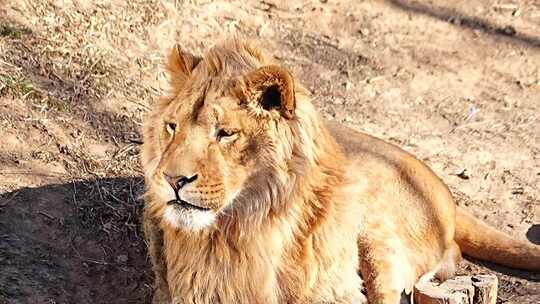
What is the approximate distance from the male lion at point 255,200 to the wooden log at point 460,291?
0.31 meters

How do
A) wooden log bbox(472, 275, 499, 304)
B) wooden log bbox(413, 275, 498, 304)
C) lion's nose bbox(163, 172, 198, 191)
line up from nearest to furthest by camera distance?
lion's nose bbox(163, 172, 198, 191), wooden log bbox(413, 275, 498, 304), wooden log bbox(472, 275, 499, 304)

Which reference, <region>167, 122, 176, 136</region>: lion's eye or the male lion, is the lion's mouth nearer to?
the male lion

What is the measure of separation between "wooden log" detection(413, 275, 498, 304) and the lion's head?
77cm

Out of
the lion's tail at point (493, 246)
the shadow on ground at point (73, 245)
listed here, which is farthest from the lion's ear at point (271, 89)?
the lion's tail at point (493, 246)

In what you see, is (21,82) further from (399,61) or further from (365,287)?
(399,61)

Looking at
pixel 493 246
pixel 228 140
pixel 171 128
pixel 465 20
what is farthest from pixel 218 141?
pixel 465 20

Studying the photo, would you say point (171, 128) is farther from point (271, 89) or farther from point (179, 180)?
point (271, 89)

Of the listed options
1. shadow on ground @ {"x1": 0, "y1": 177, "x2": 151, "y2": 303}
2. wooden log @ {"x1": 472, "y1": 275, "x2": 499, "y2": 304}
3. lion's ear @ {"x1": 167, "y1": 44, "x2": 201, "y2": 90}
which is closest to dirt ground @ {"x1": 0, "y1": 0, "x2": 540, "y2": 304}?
shadow on ground @ {"x1": 0, "y1": 177, "x2": 151, "y2": 303}

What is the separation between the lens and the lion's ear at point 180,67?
3.83 metres

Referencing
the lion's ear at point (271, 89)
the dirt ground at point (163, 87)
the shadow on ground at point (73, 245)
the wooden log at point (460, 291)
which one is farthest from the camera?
the dirt ground at point (163, 87)

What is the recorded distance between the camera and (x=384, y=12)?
7.93m

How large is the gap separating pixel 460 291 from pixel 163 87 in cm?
319

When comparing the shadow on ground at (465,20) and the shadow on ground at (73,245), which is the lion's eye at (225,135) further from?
the shadow on ground at (465,20)

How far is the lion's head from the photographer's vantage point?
11.3 ft
